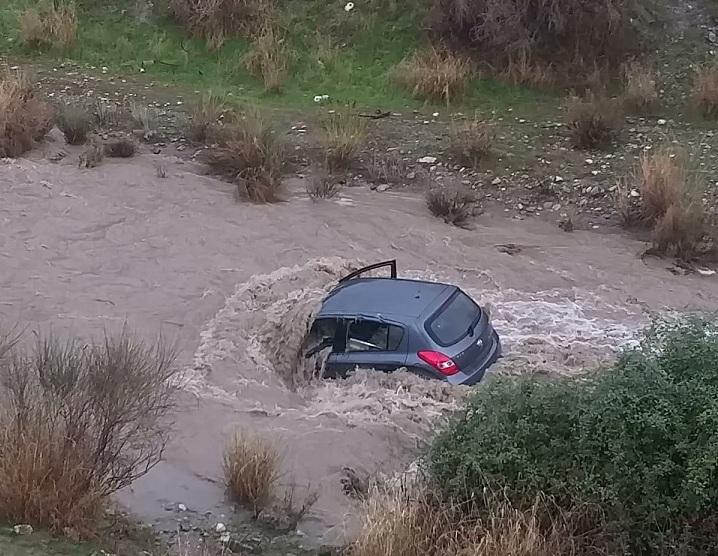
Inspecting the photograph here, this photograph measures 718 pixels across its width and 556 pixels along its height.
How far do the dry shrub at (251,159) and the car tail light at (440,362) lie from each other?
6.98 metres

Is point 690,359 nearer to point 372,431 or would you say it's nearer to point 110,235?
point 372,431

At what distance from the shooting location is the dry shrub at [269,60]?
21109 mm

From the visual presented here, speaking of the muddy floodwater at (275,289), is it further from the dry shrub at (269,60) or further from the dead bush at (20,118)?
the dry shrub at (269,60)

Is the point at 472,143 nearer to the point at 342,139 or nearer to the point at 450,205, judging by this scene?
the point at 450,205

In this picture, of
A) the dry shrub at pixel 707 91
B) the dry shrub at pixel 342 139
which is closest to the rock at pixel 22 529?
the dry shrub at pixel 342 139

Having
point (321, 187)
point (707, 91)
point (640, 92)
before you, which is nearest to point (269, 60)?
point (321, 187)

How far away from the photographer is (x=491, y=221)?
16.7 metres

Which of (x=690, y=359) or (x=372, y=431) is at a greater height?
(x=690, y=359)

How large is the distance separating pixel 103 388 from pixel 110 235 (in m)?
7.74

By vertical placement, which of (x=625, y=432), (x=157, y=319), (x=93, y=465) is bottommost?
(x=157, y=319)

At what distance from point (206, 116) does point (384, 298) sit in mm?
9385

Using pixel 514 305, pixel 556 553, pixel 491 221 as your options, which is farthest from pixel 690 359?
pixel 491 221

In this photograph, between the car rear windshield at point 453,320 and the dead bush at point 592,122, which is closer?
the car rear windshield at point 453,320

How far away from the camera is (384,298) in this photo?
1112cm
